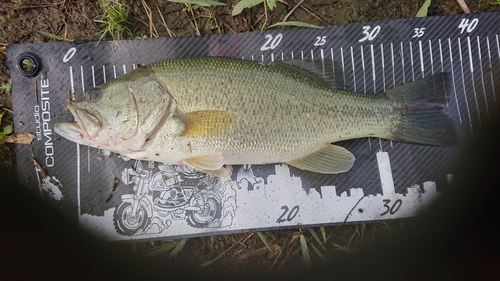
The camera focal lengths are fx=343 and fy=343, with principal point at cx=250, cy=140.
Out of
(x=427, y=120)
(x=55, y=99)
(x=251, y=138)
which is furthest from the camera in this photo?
(x=55, y=99)

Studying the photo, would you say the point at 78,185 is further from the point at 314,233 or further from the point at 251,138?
the point at 314,233

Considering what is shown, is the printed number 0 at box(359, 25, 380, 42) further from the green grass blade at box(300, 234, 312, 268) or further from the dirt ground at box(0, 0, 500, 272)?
the green grass blade at box(300, 234, 312, 268)

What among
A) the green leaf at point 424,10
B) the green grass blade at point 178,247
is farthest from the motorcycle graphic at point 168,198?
the green leaf at point 424,10

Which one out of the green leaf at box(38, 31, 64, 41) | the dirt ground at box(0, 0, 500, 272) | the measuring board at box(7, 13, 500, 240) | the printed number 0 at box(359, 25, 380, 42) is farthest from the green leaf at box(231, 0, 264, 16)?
the green leaf at box(38, 31, 64, 41)

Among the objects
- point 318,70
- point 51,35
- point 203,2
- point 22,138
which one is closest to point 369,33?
point 318,70

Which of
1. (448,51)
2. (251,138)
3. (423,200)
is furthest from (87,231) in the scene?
(448,51)

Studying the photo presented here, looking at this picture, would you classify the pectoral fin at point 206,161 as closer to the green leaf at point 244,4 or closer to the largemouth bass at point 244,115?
the largemouth bass at point 244,115
